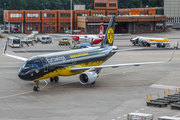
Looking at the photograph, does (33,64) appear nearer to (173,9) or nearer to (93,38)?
(93,38)

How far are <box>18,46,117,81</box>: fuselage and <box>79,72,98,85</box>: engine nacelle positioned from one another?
247 cm

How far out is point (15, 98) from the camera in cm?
3591

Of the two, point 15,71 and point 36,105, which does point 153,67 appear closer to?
point 15,71

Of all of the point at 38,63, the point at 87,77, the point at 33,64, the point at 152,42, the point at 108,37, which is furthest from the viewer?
the point at 152,42

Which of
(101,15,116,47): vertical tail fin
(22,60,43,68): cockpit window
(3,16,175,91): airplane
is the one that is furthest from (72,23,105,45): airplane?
(22,60,43,68): cockpit window

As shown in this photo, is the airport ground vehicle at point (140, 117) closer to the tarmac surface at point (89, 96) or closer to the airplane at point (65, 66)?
the tarmac surface at point (89, 96)

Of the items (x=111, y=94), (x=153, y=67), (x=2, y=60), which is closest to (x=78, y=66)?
(x=111, y=94)

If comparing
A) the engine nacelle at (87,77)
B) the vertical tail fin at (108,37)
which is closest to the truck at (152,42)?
the vertical tail fin at (108,37)

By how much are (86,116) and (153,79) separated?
2179 cm

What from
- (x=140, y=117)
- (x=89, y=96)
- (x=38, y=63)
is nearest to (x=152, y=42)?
(x=38, y=63)

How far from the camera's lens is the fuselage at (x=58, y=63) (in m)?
→ 38.4

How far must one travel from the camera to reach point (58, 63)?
41344 millimetres

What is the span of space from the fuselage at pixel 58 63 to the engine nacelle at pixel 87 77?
247 centimetres

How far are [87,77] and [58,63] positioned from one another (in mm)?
4489
